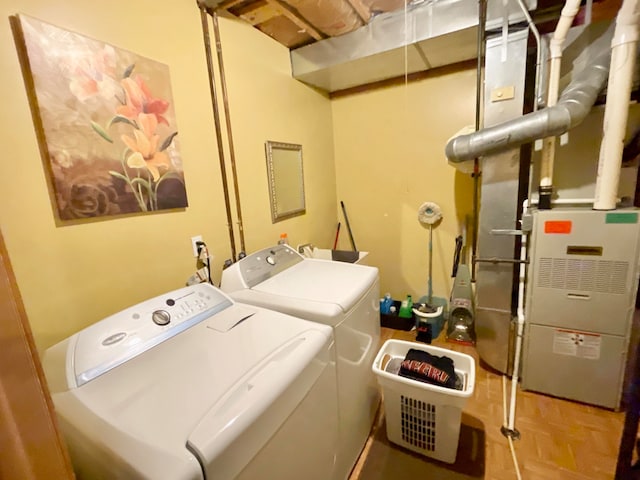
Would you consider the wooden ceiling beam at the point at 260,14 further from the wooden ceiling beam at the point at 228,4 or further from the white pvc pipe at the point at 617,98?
the white pvc pipe at the point at 617,98

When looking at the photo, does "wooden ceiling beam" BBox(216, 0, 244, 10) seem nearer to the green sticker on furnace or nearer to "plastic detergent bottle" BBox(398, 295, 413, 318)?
the green sticker on furnace

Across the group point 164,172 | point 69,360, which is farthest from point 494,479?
point 164,172

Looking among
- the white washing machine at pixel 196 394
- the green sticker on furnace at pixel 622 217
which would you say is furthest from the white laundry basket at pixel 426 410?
the green sticker on furnace at pixel 622 217

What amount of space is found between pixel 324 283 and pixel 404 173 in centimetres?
173

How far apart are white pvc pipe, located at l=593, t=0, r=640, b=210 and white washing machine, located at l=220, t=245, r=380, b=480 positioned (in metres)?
1.34

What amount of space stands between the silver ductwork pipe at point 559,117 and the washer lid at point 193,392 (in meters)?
1.59

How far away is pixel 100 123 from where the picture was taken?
1173mm

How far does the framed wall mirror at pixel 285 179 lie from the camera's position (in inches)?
85.2

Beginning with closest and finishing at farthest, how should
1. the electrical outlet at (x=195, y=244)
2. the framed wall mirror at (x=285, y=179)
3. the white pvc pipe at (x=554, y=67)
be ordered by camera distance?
the white pvc pipe at (x=554, y=67) → the electrical outlet at (x=195, y=244) → the framed wall mirror at (x=285, y=179)

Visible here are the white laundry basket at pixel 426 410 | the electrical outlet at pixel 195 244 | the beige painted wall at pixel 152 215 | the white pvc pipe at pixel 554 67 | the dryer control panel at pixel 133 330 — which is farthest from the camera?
the electrical outlet at pixel 195 244

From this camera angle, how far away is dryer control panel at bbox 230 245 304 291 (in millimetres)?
1494

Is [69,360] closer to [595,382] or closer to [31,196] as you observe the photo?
[31,196]

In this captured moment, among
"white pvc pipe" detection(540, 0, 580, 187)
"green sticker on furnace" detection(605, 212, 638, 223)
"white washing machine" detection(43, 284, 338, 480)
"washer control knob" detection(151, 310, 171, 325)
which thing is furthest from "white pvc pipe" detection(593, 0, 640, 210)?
"washer control knob" detection(151, 310, 171, 325)

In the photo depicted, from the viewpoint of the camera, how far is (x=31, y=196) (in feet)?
3.35
